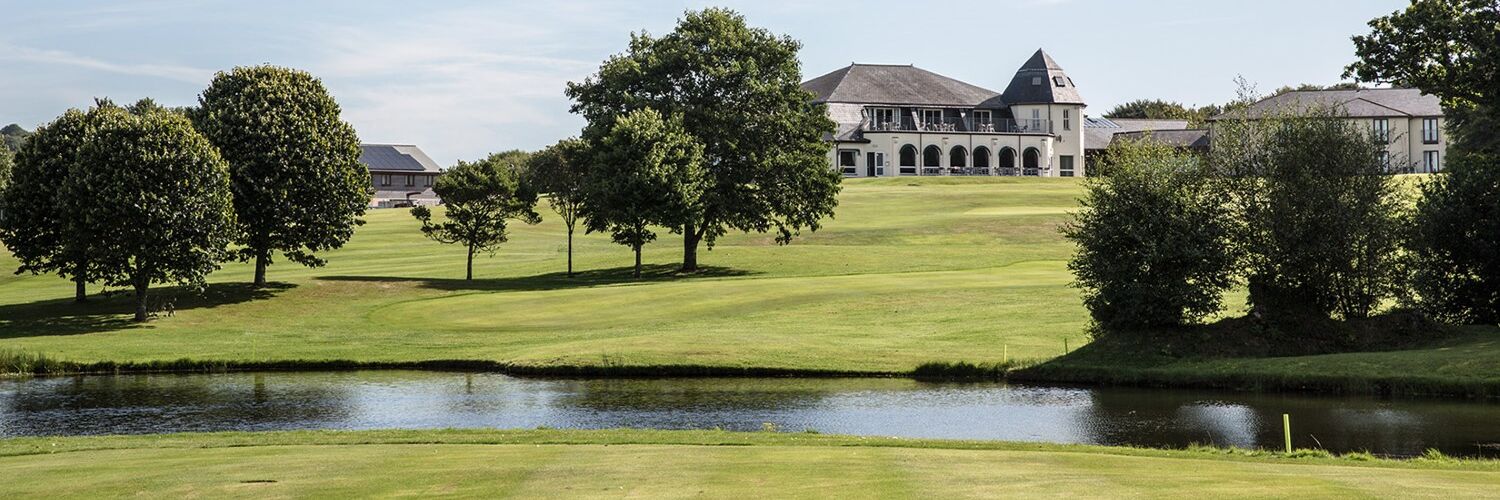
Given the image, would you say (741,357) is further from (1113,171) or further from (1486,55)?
(1486,55)

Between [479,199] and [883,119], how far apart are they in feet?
239

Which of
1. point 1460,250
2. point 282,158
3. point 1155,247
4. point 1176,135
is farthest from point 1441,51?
point 1176,135

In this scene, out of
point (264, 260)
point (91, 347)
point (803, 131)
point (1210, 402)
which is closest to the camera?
point (1210, 402)

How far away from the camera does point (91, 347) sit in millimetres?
49125

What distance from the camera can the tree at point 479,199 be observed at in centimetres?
7025

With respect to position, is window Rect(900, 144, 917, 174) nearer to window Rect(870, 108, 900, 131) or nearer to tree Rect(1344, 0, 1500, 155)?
window Rect(870, 108, 900, 131)

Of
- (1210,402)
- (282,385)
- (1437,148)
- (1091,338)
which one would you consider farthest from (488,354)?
(1437,148)

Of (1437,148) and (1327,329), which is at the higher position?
(1437,148)

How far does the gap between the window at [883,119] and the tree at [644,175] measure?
67558mm

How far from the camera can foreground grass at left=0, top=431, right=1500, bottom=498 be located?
17.5m

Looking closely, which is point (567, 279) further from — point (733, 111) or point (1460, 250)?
point (1460, 250)

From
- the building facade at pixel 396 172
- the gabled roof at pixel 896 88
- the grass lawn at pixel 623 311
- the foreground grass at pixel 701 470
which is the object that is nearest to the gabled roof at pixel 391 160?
the building facade at pixel 396 172

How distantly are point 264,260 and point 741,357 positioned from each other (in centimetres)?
3067

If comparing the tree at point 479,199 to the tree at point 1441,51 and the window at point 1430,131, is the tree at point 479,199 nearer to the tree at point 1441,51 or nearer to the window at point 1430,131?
the tree at point 1441,51
